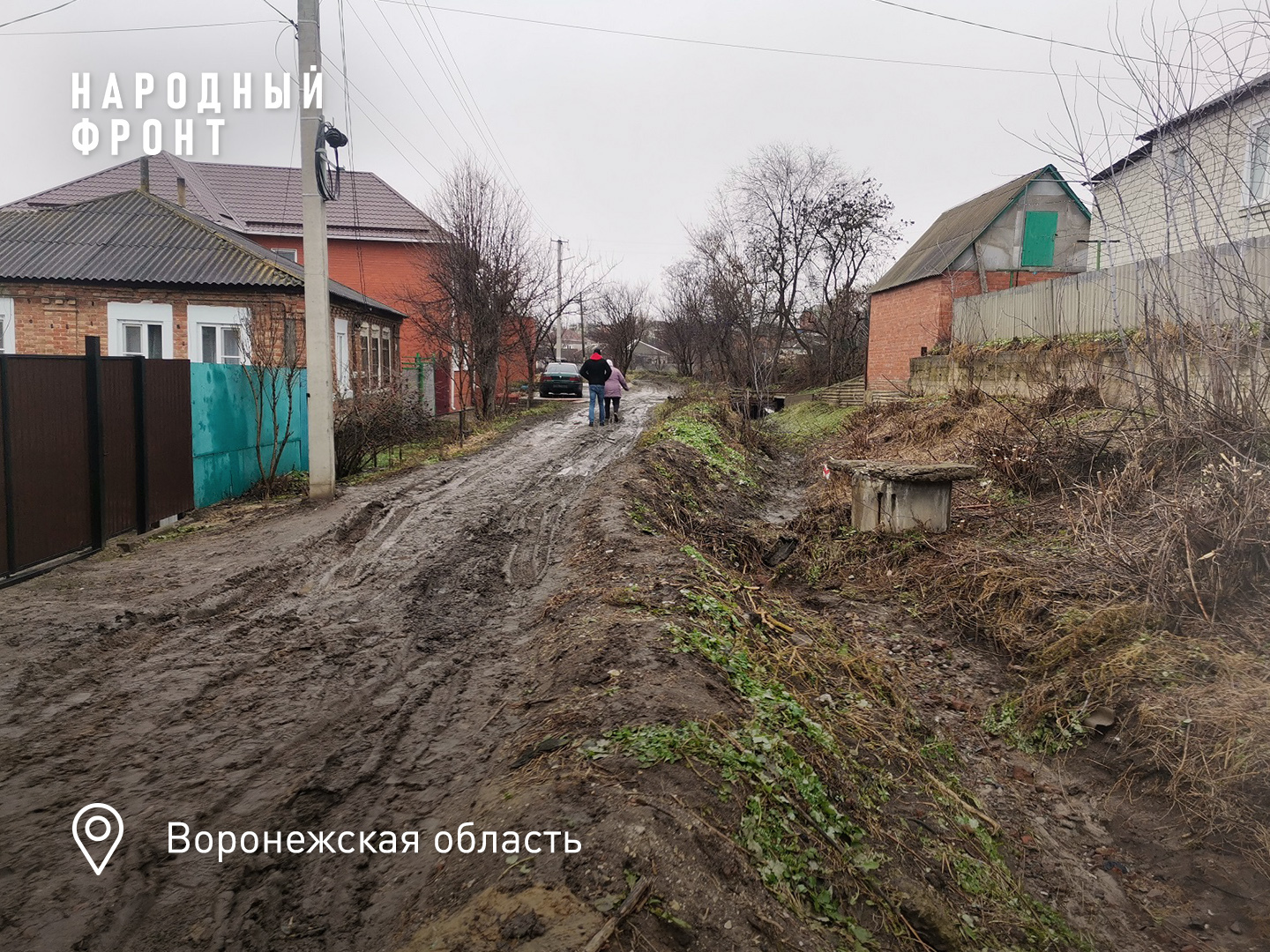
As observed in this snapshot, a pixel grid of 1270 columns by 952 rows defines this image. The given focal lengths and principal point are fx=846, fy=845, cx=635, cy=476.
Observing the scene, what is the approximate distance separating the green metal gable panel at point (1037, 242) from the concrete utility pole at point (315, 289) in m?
19.2

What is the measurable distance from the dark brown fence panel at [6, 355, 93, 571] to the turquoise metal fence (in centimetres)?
233

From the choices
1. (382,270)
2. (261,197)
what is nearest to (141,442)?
(382,270)

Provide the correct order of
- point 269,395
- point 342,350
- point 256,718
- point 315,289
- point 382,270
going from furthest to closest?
1. point 382,270
2. point 342,350
3. point 269,395
4. point 315,289
5. point 256,718

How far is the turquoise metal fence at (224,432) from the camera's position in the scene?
34.2 ft

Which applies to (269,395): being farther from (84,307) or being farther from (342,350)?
(84,307)

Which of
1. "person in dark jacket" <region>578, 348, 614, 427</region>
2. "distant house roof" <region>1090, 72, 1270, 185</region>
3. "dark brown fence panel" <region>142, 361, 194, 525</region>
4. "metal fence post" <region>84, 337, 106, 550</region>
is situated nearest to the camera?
"distant house roof" <region>1090, 72, 1270, 185</region>

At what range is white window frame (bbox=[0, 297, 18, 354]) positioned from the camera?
56.5ft

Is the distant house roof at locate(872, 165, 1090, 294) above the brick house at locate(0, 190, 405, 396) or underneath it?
above

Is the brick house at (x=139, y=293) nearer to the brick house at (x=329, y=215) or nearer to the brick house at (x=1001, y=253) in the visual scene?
the brick house at (x=329, y=215)

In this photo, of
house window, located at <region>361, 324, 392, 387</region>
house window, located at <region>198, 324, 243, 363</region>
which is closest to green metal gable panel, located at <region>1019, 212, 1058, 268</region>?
house window, located at <region>361, 324, 392, 387</region>

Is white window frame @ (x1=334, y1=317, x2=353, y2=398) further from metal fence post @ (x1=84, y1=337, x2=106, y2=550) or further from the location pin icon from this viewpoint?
the location pin icon

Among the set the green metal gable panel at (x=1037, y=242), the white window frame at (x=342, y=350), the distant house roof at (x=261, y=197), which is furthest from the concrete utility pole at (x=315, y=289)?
the distant house roof at (x=261, y=197)

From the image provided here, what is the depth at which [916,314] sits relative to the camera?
23.8 m

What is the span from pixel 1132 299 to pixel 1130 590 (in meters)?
7.18
